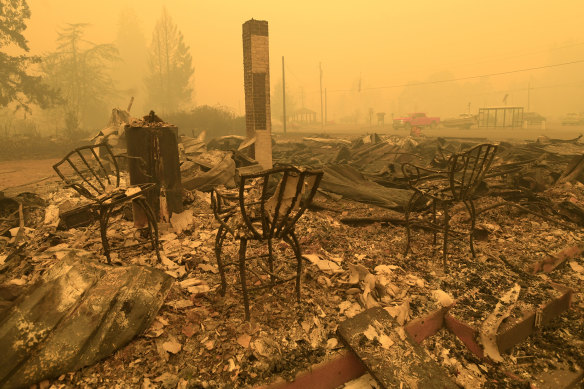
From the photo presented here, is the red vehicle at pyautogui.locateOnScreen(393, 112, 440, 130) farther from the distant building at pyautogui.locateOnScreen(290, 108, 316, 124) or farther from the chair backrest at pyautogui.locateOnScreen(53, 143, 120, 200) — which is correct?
the chair backrest at pyautogui.locateOnScreen(53, 143, 120, 200)

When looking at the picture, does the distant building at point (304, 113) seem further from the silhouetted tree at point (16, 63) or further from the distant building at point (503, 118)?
the silhouetted tree at point (16, 63)

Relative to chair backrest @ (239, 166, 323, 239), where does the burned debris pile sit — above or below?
below

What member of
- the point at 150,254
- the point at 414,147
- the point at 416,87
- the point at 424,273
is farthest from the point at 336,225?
the point at 416,87

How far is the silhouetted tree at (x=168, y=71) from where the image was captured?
39531 millimetres

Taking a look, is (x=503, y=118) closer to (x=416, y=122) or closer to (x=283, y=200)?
(x=416, y=122)

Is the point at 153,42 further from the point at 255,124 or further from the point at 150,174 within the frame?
the point at 150,174

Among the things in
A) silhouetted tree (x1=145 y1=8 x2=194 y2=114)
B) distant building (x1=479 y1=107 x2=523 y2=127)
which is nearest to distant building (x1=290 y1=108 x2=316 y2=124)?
silhouetted tree (x1=145 y1=8 x2=194 y2=114)

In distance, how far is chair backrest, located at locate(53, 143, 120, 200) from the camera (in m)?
3.35

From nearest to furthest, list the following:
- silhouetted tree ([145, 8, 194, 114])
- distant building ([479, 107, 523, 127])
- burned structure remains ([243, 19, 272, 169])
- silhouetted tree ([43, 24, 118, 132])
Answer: burned structure remains ([243, 19, 272, 169]) → distant building ([479, 107, 523, 127]) → silhouetted tree ([43, 24, 118, 132]) → silhouetted tree ([145, 8, 194, 114])

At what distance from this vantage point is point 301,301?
105 inches

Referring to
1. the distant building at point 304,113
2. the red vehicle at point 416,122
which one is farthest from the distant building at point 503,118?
the distant building at point 304,113

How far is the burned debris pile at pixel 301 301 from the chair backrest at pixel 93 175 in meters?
0.27

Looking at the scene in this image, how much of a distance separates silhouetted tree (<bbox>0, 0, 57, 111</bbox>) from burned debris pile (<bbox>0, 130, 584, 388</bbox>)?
16909mm

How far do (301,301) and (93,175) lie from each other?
6539 millimetres
